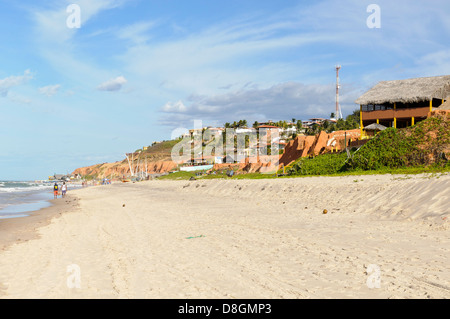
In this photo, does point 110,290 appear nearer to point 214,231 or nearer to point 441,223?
point 214,231

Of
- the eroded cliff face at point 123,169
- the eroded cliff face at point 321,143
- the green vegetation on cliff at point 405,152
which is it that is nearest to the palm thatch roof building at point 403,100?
the eroded cliff face at point 321,143

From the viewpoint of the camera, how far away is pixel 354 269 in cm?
610

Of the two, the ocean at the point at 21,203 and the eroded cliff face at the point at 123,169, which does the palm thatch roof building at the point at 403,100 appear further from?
the eroded cliff face at the point at 123,169

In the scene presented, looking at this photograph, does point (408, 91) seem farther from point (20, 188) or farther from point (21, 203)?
point (20, 188)

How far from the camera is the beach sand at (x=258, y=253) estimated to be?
5.49 metres

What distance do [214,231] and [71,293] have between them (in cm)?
554

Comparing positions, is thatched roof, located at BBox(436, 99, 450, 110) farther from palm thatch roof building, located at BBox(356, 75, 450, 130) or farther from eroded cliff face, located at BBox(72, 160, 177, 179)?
eroded cliff face, located at BBox(72, 160, 177, 179)

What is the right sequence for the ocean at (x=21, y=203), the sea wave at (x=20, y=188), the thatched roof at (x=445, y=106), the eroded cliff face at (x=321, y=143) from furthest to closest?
the sea wave at (x=20, y=188), the eroded cliff face at (x=321, y=143), the thatched roof at (x=445, y=106), the ocean at (x=21, y=203)

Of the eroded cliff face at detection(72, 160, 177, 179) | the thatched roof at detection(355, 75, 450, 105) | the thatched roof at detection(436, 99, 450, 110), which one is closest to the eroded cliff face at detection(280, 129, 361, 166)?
the thatched roof at detection(355, 75, 450, 105)

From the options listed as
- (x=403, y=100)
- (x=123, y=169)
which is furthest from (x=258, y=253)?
(x=123, y=169)

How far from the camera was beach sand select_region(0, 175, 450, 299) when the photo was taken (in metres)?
5.49

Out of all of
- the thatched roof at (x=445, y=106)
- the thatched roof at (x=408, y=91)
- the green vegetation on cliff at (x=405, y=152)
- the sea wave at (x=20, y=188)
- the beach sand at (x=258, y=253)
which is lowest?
the sea wave at (x=20, y=188)

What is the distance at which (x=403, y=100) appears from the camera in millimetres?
35188
